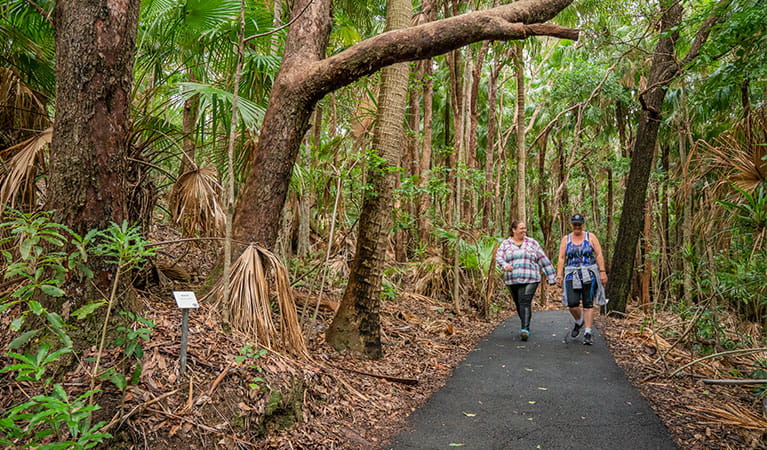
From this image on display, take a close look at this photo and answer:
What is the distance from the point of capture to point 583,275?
23.4 ft

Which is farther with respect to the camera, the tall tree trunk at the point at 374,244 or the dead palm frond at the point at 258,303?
the tall tree trunk at the point at 374,244

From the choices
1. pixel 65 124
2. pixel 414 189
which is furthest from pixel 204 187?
pixel 414 189

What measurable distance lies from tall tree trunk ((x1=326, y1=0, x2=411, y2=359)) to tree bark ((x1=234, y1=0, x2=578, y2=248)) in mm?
1229

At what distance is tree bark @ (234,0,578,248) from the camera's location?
12.6ft

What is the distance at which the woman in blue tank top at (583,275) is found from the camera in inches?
277

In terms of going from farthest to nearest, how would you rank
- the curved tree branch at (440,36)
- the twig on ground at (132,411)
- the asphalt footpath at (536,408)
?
the curved tree branch at (440,36), the asphalt footpath at (536,408), the twig on ground at (132,411)

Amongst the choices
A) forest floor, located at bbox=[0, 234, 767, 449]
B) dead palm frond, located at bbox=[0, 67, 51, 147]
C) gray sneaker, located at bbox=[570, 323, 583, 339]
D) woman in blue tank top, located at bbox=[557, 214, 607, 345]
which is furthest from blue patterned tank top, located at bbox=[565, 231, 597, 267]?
dead palm frond, located at bbox=[0, 67, 51, 147]

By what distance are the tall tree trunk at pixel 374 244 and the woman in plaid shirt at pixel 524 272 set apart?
295cm

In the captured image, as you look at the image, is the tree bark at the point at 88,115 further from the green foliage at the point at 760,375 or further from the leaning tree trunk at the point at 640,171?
the leaning tree trunk at the point at 640,171

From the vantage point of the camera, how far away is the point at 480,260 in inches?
387

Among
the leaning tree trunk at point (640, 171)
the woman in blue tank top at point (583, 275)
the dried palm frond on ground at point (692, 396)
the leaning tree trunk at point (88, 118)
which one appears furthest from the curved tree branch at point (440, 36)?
the leaning tree trunk at point (640, 171)

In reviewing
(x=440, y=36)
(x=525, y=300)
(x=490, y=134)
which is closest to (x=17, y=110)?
(x=440, y=36)

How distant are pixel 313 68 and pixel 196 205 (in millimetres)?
1812

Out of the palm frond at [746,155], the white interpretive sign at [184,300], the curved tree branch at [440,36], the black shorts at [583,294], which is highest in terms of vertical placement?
the curved tree branch at [440,36]
